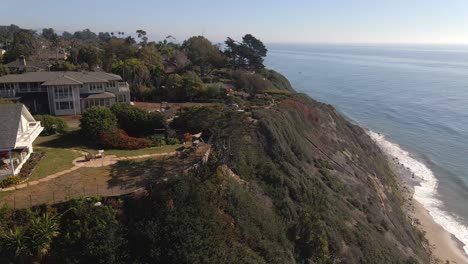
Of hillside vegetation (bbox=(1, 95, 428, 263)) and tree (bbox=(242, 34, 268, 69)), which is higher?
tree (bbox=(242, 34, 268, 69))

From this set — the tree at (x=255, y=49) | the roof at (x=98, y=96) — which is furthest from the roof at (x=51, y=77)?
the tree at (x=255, y=49)

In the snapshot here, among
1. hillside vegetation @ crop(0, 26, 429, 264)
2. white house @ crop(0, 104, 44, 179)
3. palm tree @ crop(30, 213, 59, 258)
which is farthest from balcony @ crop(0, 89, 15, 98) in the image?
palm tree @ crop(30, 213, 59, 258)

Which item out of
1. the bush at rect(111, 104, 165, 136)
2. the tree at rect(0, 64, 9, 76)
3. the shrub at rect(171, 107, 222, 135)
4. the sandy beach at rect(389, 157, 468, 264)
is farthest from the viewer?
the tree at rect(0, 64, 9, 76)

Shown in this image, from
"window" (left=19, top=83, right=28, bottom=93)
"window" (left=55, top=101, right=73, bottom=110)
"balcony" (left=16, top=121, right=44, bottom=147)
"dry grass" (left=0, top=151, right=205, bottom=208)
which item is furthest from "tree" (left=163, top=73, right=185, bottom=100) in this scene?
"dry grass" (left=0, top=151, right=205, bottom=208)

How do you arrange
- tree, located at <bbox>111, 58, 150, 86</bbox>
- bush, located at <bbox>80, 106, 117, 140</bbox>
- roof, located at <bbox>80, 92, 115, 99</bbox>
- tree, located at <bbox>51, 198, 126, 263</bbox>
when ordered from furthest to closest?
tree, located at <bbox>111, 58, 150, 86</bbox> → roof, located at <bbox>80, 92, 115, 99</bbox> → bush, located at <bbox>80, 106, 117, 140</bbox> → tree, located at <bbox>51, 198, 126, 263</bbox>

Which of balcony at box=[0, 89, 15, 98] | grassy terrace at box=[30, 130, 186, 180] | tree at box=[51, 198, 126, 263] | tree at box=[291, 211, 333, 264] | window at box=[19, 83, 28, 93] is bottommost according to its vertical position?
tree at box=[291, 211, 333, 264]

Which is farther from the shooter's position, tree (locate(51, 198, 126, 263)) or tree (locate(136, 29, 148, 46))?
tree (locate(136, 29, 148, 46))

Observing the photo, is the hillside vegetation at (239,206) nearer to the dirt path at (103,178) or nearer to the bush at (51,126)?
the dirt path at (103,178)

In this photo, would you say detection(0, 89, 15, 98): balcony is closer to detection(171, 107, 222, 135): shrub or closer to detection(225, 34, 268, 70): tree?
detection(171, 107, 222, 135): shrub

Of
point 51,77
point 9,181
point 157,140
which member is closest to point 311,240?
point 157,140
